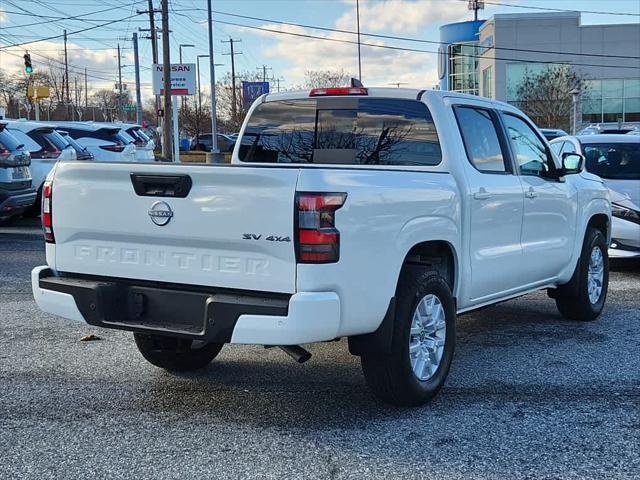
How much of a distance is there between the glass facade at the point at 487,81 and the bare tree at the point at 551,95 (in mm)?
5571

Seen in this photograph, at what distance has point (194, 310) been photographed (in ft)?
14.4

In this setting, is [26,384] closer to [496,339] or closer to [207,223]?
[207,223]

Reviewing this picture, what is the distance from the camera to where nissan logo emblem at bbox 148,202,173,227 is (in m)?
4.45

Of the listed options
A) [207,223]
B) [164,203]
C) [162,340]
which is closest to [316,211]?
[207,223]

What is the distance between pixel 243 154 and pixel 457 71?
66.6m

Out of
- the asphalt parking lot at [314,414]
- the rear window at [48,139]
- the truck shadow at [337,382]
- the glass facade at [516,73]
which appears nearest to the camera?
the asphalt parking lot at [314,414]

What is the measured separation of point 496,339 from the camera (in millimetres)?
6691

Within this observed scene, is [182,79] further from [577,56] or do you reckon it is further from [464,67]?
[464,67]

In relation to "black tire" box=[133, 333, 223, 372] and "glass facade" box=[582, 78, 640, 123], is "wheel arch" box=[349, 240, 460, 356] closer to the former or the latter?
"black tire" box=[133, 333, 223, 372]

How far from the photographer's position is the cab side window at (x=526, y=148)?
6312 mm

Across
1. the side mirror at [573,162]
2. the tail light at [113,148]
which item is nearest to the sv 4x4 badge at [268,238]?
the side mirror at [573,162]

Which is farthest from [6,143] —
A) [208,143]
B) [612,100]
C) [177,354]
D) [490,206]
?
[612,100]

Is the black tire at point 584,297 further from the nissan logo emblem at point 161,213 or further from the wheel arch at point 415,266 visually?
the nissan logo emblem at point 161,213

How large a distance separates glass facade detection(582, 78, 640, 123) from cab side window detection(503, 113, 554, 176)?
50.9m
